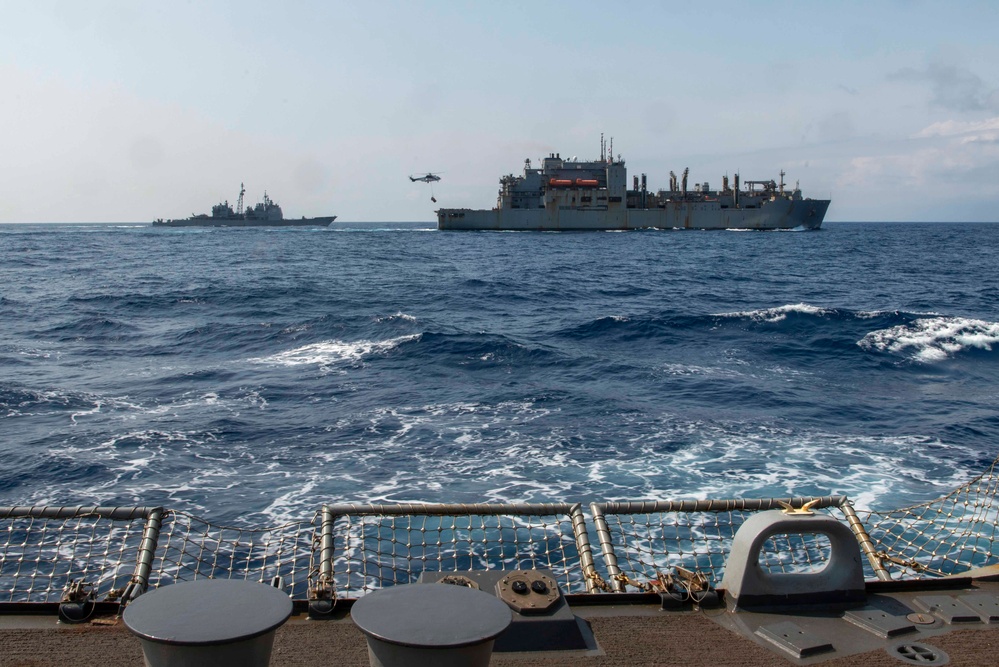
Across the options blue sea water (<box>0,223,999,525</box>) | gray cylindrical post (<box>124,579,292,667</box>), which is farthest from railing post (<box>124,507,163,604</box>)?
blue sea water (<box>0,223,999,525</box>)

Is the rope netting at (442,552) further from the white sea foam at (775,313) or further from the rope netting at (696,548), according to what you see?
the white sea foam at (775,313)

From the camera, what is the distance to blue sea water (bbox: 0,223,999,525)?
35.5 feet

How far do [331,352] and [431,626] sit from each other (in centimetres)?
1785

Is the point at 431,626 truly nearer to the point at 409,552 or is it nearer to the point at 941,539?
the point at 409,552

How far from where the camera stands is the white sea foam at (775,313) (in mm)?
25438

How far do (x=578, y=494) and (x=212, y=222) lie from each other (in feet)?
415

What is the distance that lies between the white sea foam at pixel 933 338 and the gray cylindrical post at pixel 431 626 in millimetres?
19907

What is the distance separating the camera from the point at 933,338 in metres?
22.1

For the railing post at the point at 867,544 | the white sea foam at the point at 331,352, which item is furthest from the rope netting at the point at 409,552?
the white sea foam at the point at 331,352

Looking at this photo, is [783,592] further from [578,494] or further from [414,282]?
[414,282]

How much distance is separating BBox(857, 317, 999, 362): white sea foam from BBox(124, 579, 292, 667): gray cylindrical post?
20.4 meters

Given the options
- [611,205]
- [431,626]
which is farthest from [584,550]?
[611,205]

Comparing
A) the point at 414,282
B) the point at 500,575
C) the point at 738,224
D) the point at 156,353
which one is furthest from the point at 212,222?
the point at 500,575

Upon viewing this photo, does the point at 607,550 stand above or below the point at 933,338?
above
